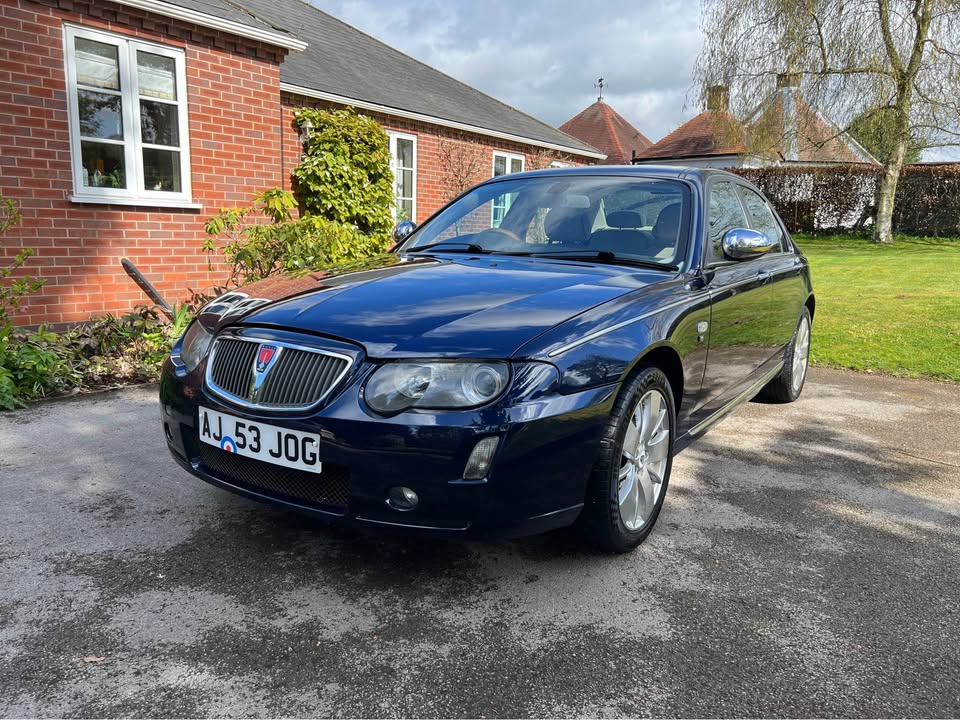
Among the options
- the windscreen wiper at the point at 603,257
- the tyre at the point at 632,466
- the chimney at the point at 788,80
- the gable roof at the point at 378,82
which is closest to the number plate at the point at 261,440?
the tyre at the point at 632,466

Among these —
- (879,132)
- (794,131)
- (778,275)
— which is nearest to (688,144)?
(794,131)

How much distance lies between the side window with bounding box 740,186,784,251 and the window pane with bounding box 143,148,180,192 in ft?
21.0

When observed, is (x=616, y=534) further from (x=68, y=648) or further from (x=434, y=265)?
(x=68, y=648)

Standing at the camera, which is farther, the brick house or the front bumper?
the brick house

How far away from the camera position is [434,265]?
130 inches

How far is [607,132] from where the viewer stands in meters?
40.7

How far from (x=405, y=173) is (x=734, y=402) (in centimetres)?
1053

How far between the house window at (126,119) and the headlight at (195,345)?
5441 millimetres

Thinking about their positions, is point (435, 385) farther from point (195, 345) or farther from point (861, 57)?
point (861, 57)

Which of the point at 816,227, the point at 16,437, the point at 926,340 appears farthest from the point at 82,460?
the point at 816,227

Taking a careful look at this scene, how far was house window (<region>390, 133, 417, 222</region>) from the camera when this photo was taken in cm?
1314

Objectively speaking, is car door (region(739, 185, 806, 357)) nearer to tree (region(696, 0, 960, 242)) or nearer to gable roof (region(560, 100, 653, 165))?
tree (region(696, 0, 960, 242))

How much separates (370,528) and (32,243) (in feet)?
21.1

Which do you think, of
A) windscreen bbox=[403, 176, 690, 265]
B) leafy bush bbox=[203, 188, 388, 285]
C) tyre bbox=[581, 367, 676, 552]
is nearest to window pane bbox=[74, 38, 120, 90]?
leafy bush bbox=[203, 188, 388, 285]
